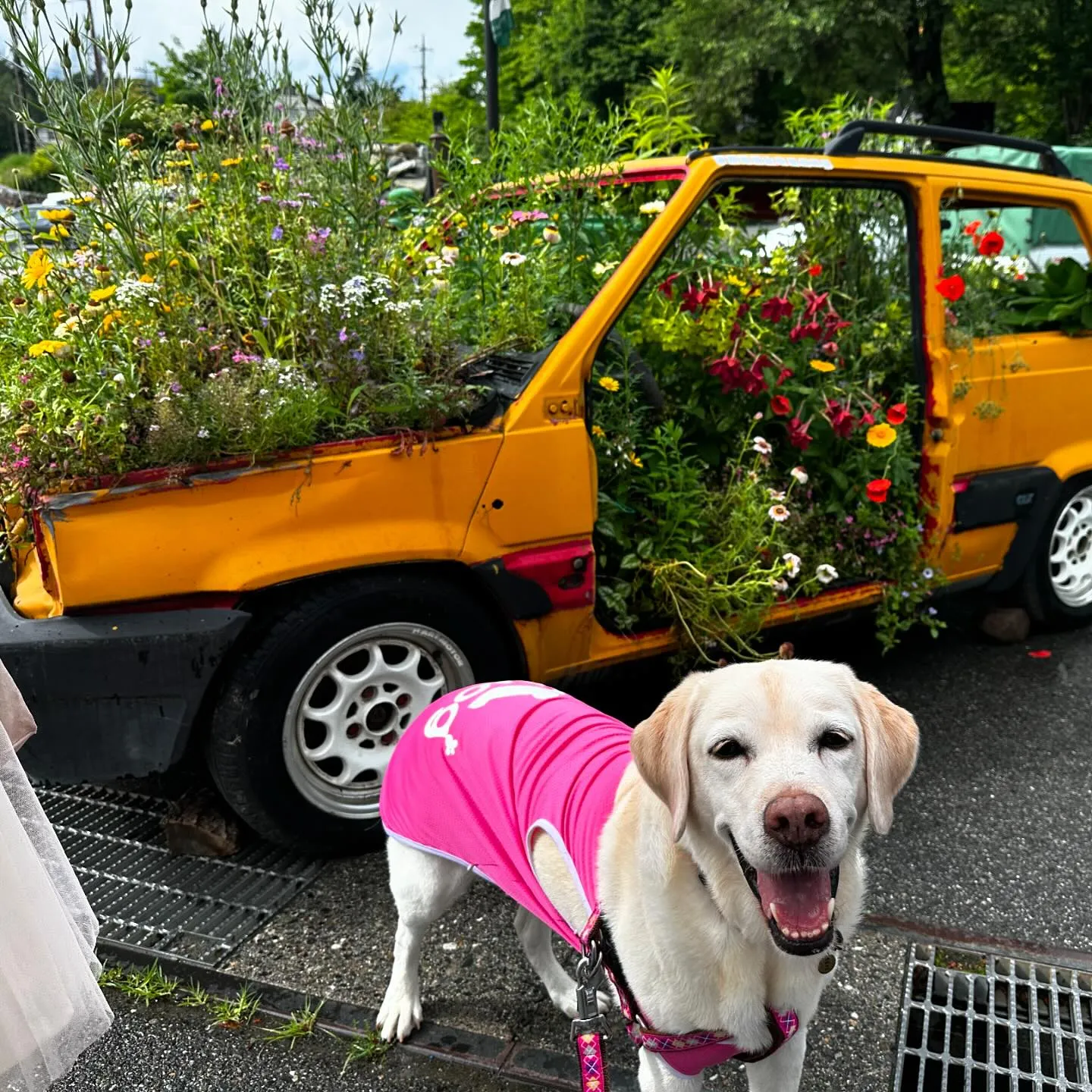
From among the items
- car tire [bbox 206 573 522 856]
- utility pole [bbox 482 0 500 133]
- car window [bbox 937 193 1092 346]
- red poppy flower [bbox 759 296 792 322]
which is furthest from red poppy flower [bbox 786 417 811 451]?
utility pole [bbox 482 0 500 133]

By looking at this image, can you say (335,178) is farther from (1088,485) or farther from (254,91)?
(1088,485)

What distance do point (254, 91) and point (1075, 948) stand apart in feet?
12.5

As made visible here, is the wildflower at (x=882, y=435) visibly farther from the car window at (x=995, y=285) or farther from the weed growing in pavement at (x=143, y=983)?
the weed growing in pavement at (x=143, y=983)

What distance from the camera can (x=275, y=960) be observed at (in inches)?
106

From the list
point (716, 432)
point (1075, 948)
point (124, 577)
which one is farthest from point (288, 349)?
point (1075, 948)

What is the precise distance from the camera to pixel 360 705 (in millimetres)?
3025

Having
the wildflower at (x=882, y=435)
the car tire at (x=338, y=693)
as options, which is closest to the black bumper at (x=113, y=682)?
the car tire at (x=338, y=693)

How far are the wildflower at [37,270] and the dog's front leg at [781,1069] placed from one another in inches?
110

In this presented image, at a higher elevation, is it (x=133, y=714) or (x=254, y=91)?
(x=254, y=91)

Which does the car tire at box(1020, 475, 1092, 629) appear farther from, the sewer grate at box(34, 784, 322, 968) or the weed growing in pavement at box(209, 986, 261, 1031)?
the weed growing in pavement at box(209, 986, 261, 1031)

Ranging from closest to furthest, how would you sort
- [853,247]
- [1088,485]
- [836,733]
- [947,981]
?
[836,733] < [947,981] < [853,247] < [1088,485]

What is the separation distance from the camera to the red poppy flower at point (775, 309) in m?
3.74

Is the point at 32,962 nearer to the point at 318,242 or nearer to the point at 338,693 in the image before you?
the point at 338,693

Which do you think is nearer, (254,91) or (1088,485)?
(254,91)
